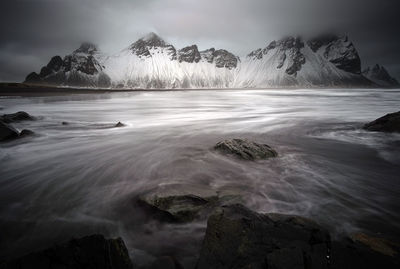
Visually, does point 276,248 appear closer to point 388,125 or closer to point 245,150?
point 245,150

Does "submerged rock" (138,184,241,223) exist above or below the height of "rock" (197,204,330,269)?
below

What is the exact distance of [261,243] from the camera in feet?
8.77

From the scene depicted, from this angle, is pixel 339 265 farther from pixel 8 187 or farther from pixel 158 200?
pixel 8 187

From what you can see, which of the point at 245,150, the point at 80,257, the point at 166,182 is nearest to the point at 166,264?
the point at 80,257

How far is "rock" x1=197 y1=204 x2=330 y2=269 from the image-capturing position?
2.43 meters

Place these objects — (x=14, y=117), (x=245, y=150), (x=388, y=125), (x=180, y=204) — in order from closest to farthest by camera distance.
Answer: (x=180, y=204), (x=245, y=150), (x=388, y=125), (x=14, y=117)

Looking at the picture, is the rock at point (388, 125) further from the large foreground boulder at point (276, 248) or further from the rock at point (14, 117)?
the rock at point (14, 117)

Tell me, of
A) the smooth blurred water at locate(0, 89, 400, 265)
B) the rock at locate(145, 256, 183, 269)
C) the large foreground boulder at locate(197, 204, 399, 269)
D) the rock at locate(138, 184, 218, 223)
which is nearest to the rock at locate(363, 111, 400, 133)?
the smooth blurred water at locate(0, 89, 400, 265)

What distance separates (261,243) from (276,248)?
0.59 feet

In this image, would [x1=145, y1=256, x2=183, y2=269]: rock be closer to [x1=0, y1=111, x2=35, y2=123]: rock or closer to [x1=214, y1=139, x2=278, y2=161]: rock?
[x1=214, y1=139, x2=278, y2=161]: rock

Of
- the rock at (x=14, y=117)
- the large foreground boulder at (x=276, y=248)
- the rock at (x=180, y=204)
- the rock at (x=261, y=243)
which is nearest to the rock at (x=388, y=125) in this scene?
the large foreground boulder at (x=276, y=248)

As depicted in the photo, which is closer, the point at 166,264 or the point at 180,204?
the point at 166,264

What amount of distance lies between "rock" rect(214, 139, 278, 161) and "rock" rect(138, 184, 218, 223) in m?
2.87

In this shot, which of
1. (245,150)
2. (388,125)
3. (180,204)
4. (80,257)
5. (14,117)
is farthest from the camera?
(14,117)
